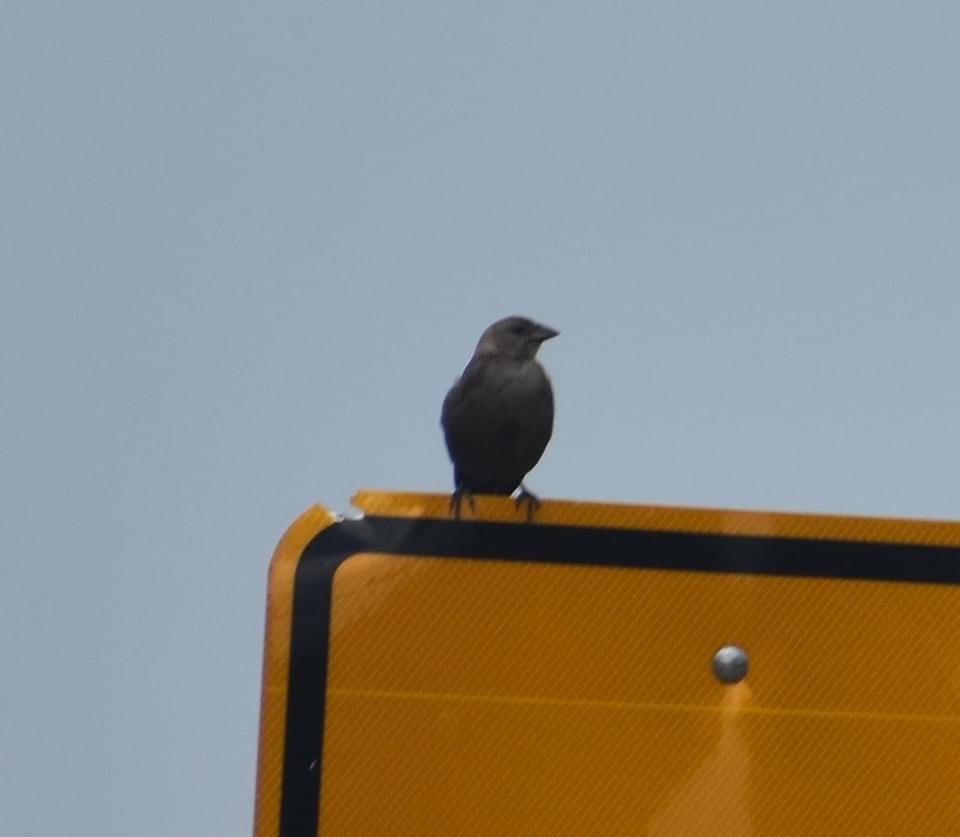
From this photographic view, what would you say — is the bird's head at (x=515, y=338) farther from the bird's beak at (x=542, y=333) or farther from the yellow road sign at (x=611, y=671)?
the yellow road sign at (x=611, y=671)

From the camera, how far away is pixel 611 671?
2406 mm

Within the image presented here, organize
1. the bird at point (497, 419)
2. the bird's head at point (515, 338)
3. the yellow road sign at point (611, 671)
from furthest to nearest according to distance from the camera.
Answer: the bird's head at point (515, 338) < the bird at point (497, 419) < the yellow road sign at point (611, 671)

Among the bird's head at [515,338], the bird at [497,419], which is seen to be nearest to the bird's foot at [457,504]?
the bird at [497,419]

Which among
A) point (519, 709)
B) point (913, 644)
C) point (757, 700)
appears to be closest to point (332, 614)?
point (519, 709)

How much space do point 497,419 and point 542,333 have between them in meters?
0.83

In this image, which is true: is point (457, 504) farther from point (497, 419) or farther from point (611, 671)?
point (497, 419)

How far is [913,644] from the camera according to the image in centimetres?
244

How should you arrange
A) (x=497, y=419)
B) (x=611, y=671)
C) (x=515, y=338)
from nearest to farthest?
(x=611, y=671)
(x=497, y=419)
(x=515, y=338)

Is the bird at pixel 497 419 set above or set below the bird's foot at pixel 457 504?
below

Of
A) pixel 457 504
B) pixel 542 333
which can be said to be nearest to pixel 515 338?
pixel 542 333

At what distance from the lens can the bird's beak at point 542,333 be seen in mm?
7495

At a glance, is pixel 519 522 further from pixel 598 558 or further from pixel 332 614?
pixel 332 614

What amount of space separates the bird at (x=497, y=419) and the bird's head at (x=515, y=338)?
58 millimetres

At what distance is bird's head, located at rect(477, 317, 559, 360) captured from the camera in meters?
7.19
